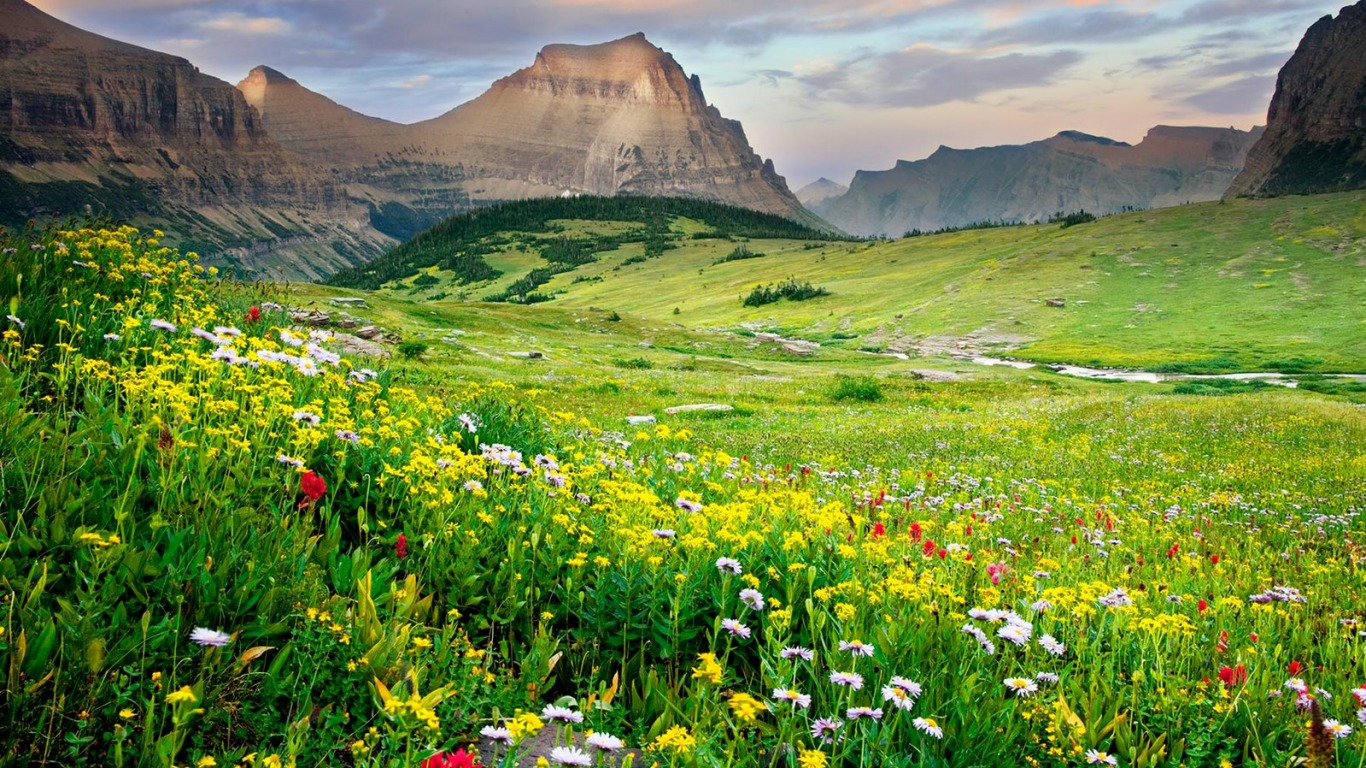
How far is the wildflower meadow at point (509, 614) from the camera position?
10.2ft

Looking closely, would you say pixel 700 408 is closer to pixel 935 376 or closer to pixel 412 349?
pixel 412 349

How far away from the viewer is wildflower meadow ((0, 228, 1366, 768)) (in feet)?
10.2

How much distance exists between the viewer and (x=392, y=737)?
2.84m

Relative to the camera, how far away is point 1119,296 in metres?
78.9

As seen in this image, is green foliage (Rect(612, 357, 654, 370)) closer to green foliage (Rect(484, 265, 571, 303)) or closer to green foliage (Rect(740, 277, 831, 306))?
green foliage (Rect(740, 277, 831, 306))

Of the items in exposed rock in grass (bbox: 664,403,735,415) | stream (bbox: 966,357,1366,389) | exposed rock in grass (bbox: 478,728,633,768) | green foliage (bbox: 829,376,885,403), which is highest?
exposed rock in grass (bbox: 478,728,633,768)

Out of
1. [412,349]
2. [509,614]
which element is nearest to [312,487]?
[509,614]

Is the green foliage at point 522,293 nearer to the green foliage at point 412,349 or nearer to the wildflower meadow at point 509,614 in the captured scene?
the green foliage at point 412,349

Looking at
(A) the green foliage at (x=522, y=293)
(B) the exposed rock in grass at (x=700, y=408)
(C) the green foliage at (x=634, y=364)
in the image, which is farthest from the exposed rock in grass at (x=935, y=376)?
(A) the green foliage at (x=522, y=293)

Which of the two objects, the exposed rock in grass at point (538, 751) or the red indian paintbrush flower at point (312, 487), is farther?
the red indian paintbrush flower at point (312, 487)

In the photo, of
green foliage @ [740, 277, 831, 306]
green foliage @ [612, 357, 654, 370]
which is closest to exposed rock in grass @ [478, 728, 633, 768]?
green foliage @ [612, 357, 654, 370]

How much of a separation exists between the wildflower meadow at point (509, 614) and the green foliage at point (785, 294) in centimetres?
9775

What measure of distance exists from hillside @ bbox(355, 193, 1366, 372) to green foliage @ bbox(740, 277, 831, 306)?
198 cm

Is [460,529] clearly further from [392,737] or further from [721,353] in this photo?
[721,353]
